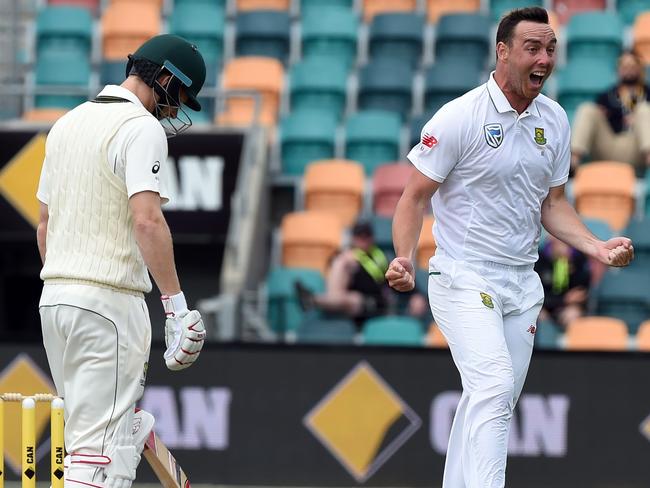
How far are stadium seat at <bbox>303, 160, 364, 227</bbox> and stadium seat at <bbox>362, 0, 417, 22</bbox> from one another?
2.54 meters

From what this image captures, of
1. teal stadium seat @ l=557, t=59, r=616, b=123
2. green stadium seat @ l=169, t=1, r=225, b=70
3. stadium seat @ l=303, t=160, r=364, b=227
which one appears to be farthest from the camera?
green stadium seat @ l=169, t=1, r=225, b=70

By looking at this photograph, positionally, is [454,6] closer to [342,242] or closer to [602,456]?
[342,242]

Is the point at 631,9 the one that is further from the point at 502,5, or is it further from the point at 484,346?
the point at 484,346

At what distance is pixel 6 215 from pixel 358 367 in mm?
3703

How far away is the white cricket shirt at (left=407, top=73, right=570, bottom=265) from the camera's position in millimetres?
5898

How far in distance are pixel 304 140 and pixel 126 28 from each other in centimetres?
231

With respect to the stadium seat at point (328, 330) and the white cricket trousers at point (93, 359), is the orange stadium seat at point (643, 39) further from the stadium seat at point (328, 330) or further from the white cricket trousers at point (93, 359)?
the white cricket trousers at point (93, 359)

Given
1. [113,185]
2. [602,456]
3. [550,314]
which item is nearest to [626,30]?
[550,314]

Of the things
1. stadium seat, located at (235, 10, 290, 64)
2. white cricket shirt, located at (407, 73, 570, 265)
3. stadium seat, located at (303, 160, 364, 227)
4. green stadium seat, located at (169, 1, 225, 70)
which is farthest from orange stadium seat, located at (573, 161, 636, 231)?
white cricket shirt, located at (407, 73, 570, 265)

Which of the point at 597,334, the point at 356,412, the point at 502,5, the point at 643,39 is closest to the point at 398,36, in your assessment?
the point at 502,5

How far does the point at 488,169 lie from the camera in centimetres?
591

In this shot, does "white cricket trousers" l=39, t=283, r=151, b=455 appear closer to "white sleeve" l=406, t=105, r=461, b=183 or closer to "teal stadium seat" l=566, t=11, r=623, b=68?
"white sleeve" l=406, t=105, r=461, b=183

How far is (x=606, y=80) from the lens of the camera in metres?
13.0

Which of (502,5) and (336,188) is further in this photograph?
(502,5)
